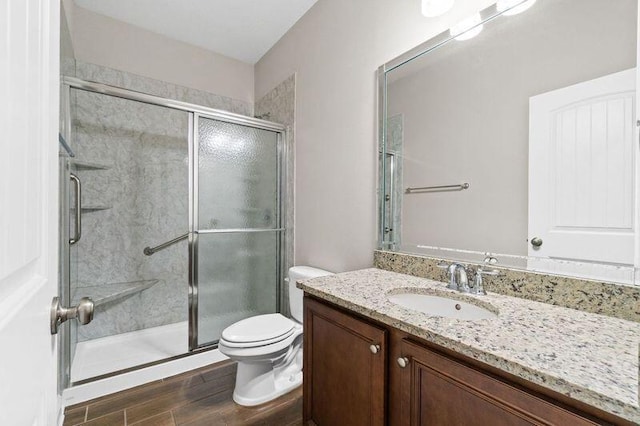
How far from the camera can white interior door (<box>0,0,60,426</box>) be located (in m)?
0.34

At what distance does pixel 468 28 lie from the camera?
127 centimetres

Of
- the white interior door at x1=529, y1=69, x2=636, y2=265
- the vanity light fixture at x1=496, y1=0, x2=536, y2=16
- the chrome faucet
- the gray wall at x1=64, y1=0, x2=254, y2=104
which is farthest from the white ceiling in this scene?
the chrome faucet

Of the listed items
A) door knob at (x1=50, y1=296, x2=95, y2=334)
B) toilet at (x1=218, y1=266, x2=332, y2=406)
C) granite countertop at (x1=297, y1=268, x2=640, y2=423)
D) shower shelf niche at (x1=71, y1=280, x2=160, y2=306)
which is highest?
door knob at (x1=50, y1=296, x2=95, y2=334)

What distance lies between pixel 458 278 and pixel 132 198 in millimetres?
2587

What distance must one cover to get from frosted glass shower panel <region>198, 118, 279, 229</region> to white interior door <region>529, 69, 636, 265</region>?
6.03ft

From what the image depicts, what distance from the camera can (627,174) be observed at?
87 cm

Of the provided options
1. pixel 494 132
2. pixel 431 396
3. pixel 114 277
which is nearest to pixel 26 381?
pixel 431 396

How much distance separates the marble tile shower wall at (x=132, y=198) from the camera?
231 centimetres

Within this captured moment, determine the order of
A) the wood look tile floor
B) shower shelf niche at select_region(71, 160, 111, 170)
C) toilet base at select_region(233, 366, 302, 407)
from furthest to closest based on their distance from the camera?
shower shelf niche at select_region(71, 160, 111, 170), toilet base at select_region(233, 366, 302, 407), the wood look tile floor

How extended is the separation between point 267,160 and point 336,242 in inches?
38.4

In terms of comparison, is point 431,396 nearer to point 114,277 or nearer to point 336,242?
point 336,242

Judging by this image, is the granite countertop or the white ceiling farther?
the white ceiling

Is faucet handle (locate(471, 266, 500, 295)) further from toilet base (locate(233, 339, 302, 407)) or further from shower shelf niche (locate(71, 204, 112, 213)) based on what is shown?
shower shelf niche (locate(71, 204, 112, 213))

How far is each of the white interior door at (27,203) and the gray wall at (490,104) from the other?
1.37 m
